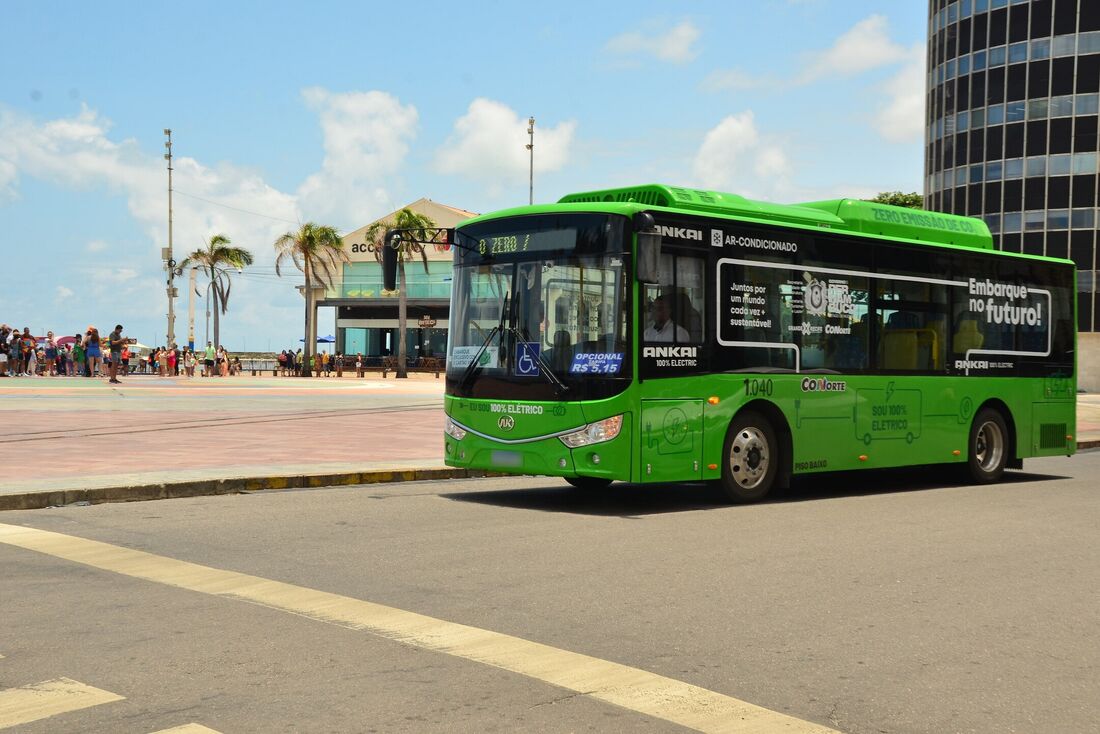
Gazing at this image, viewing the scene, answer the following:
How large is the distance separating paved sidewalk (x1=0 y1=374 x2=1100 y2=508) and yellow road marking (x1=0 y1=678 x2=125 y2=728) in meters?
6.63

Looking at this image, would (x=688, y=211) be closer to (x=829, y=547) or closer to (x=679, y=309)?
(x=679, y=309)

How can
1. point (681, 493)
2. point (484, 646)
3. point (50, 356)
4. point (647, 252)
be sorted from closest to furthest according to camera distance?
point (484, 646), point (647, 252), point (681, 493), point (50, 356)

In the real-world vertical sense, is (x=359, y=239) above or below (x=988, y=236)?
above

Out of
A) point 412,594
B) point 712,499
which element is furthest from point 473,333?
point 412,594

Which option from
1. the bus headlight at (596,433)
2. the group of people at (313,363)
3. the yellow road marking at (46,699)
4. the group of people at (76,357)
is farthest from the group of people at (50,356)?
the yellow road marking at (46,699)

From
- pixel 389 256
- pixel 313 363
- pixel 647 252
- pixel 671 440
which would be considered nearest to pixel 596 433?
pixel 671 440

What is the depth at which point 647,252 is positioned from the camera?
11.2 meters

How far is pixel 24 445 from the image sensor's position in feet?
53.7

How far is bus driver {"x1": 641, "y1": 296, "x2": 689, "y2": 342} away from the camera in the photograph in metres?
11.6

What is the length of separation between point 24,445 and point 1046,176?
206 feet

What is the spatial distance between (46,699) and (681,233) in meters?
8.18

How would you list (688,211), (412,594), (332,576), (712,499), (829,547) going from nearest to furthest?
(412,594) → (332,576) → (829,547) → (688,211) → (712,499)

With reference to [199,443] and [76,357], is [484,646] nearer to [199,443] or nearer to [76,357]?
[199,443]

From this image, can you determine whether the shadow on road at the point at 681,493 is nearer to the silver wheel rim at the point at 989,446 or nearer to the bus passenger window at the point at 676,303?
the silver wheel rim at the point at 989,446
